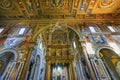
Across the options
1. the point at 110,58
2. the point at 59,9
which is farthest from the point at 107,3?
the point at 110,58

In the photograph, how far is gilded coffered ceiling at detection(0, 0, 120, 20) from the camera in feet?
37.2

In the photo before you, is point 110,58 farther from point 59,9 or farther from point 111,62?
point 59,9

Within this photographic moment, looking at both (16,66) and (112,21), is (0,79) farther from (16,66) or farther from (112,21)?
(112,21)

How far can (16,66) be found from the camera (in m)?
8.07

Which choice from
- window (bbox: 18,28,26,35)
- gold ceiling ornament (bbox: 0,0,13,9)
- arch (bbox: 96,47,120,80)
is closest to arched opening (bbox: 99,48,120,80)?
arch (bbox: 96,47,120,80)

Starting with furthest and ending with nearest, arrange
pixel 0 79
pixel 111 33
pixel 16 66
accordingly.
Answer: pixel 111 33 < pixel 16 66 < pixel 0 79

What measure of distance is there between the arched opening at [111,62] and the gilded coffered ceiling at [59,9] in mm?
4925

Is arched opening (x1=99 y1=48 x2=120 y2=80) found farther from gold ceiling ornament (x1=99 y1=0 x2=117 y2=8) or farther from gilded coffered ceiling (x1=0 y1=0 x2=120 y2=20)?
gold ceiling ornament (x1=99 y1=0 x2=117 y2=8)

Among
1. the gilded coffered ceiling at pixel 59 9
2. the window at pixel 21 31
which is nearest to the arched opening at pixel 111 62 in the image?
the gilded coffered ceiling at pixel 59 9

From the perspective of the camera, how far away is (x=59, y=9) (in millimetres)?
12094

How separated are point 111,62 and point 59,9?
7455 millimetres

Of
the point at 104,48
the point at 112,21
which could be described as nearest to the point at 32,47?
the point at 104,48

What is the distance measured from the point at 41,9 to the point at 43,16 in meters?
1.05

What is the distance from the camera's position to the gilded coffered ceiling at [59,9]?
11328mm
